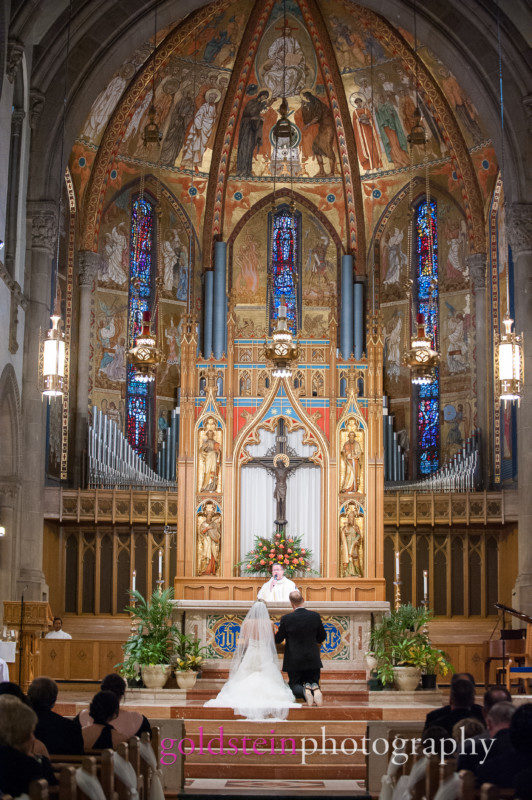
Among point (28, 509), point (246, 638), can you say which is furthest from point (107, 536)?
point (246, 638)

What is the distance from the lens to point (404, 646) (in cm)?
1638

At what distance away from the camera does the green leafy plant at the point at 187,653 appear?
16500mm

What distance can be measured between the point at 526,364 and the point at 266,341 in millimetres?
4884

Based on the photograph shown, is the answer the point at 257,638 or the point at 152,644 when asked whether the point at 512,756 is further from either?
the point at 152,644

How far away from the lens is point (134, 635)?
16.8 m

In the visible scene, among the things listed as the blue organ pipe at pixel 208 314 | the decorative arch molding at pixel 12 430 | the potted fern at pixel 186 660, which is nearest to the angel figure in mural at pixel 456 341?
the blue organ pipe at pixel 208 314

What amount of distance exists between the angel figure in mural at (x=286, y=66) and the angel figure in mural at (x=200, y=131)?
1283mm

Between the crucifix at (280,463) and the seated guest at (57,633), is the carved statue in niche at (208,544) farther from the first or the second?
the seated guest at (57,633)

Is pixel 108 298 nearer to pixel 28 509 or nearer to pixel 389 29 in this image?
pixel 28 509

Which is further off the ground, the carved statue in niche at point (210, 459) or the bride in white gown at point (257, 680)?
the carved statue in niche at point (210, 459)

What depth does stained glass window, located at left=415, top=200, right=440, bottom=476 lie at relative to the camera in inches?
1008

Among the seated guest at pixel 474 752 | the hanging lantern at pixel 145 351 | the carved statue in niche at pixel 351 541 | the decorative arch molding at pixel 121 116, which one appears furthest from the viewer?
the decorative arch molding at pixel 121 116

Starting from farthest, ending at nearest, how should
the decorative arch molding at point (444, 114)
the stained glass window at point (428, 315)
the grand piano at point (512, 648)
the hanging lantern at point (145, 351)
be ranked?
the stained glass window at point (428, 315) → the decorative arch molding at point (444, 114) → the hanging lantern at point (145, 351) → the grand piano at point (512, 648)

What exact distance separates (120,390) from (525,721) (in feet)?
65.2
